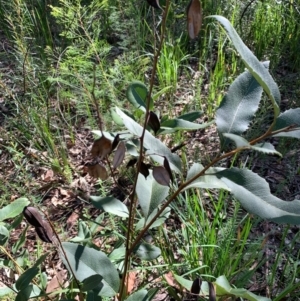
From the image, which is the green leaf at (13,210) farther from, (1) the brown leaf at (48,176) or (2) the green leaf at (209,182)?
(1) the brown leaf at (48,176)

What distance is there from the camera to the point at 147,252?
1.08 meters

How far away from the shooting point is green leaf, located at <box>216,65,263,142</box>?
31.6 inches

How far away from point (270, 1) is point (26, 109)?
5.48ft

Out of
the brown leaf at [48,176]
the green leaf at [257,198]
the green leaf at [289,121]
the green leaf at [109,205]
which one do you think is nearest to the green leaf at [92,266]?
the green leaf at [109,205]

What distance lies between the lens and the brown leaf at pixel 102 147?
0.77 meters

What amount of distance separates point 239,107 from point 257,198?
0.21 metres

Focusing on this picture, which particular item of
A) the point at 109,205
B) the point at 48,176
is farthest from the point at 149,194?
the point at 48,176

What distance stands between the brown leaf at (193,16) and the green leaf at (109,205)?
51 cm

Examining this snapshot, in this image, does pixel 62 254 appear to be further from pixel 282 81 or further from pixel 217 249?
pixel 282 81

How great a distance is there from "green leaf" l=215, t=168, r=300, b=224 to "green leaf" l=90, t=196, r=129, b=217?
1.20ft

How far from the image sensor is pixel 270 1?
8.66ft

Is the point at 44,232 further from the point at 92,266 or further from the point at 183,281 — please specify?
the point at 183,281

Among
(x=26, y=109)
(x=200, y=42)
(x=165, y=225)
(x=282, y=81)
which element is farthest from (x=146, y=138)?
(x=200, y=42)

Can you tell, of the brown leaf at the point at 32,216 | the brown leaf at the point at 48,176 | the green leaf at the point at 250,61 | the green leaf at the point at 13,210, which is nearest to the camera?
the green leaf at the point at 250,61
